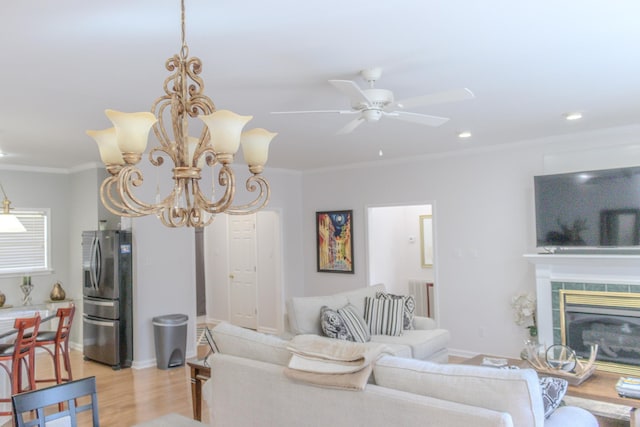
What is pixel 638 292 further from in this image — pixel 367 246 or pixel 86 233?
pixel 86 233

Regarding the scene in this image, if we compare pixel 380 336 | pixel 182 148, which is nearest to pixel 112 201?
pixel 182 148

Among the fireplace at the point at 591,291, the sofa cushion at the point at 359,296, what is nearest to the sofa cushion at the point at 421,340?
the sofa cushion at the point at 359,296

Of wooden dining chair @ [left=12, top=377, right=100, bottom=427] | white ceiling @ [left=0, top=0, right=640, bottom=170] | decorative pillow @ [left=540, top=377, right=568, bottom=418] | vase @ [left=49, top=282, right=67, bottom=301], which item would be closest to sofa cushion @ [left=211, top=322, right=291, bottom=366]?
wooden dining chair @ [left=12, top=377, right=100, bottom=427]

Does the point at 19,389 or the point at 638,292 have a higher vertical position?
the point at 638,292

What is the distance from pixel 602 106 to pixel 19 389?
17.5 ft

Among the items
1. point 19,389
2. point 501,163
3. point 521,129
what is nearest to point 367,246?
point 501,163

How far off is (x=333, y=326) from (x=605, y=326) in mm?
2887

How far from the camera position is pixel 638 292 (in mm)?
4871

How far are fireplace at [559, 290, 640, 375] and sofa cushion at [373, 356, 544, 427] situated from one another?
362 centimetres

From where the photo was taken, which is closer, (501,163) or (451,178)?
(501,163)

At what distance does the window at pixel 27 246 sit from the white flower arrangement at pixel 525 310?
244 inches

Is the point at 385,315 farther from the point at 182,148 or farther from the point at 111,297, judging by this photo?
the point at 182,148

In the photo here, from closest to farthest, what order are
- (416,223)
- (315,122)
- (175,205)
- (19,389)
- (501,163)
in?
(175,205), (19,389), (315,122), (501,163), (416,223)

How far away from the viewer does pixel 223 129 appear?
1.75 meters
